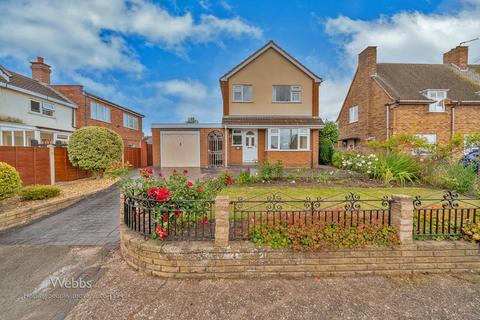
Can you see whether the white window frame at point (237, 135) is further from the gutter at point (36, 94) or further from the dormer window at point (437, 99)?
the dormer window at point (437, 99)

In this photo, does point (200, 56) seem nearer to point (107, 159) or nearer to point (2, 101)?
point (107, 159)

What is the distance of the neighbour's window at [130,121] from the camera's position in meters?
23.8

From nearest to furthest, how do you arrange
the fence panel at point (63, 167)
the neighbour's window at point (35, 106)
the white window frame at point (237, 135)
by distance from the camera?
the fence panel at point (63, 167), the neighbour's window at point (35, 106), the white window frame at point (237, 135)

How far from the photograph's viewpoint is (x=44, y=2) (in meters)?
8.44

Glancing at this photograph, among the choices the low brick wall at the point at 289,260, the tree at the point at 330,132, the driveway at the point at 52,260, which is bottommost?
the driveway at the point at 52,260

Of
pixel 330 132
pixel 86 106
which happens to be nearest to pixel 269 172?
pixel 330 132

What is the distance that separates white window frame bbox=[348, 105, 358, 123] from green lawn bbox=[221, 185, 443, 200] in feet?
49.3

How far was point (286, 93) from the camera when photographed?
15805 mm

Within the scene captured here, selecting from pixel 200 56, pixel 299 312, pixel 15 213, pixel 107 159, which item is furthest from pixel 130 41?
pixel 299 312

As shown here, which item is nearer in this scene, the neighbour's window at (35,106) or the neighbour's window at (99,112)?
the neighbour's window at (35,106)

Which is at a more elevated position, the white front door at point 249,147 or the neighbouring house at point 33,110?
Answer: the neighbouring house at point 33,110

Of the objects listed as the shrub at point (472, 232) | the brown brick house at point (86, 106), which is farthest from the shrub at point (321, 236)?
the brown brick house at point (86, 106)

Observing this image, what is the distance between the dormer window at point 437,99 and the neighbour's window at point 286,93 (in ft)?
32.7

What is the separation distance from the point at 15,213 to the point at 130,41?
14.3 meters
